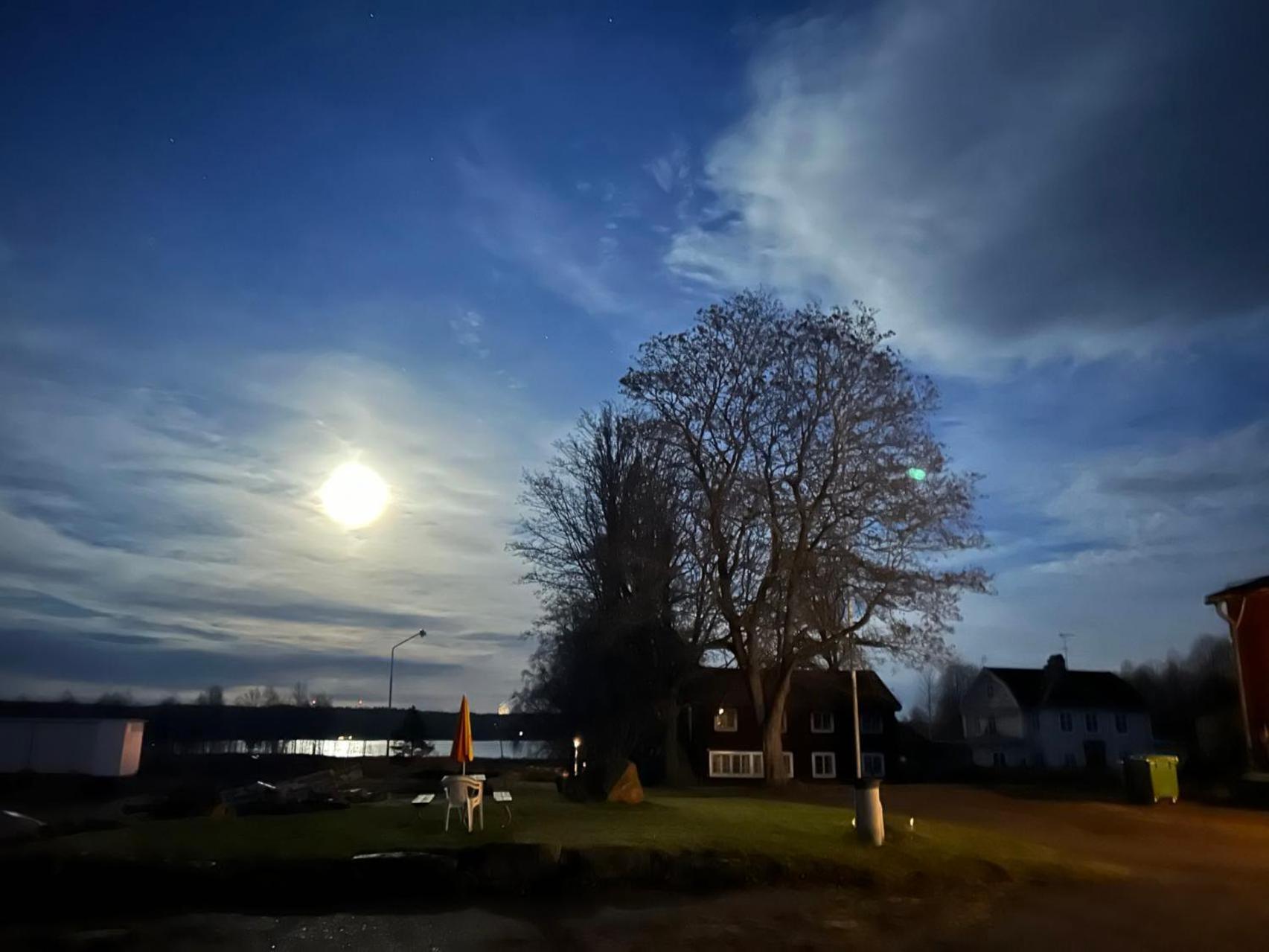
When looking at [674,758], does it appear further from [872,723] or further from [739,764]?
[872,723]

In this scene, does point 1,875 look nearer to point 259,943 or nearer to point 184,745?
point 259,943

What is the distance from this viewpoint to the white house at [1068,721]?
60531 mm

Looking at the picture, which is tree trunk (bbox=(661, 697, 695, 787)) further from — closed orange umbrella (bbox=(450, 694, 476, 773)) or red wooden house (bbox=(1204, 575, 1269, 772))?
closed orange umbrella (bbox=(450, 694, 476, 773))

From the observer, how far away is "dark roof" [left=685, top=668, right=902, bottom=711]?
43.6 m

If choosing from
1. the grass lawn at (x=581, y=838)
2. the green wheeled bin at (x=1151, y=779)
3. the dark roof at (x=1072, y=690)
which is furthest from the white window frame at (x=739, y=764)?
the grass lawn at (x=581, y=838)

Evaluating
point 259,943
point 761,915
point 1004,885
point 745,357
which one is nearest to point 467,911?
point 259,943

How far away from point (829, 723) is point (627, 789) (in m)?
39.0

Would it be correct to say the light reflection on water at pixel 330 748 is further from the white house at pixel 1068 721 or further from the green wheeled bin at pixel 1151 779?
the green wheeled bin at pixel 1151 779

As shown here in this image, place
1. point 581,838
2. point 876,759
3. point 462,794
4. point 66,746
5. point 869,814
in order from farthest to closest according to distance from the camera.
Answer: point 876,759 < point 66,746 < point 869,814 < point 462,794 < point 581,838

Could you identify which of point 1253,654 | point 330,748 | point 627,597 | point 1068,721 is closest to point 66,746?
point 627,597

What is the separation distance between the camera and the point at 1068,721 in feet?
199

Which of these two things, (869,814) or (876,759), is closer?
(869,814)

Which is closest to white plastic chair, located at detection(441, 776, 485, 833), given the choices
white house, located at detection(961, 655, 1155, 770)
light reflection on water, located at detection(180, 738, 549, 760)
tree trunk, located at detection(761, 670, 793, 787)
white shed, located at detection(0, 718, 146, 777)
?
tree trunk, located at detection(761, 670, 793, 787)

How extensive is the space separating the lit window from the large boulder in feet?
113
